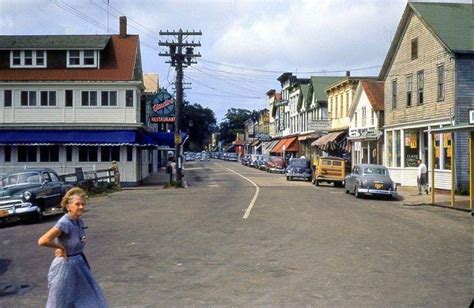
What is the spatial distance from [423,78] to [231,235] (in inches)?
951

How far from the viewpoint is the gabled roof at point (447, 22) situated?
34188 mm

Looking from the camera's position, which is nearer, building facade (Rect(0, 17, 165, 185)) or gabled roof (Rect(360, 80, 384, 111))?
building facade (Rect(0, 17, 165, 185))

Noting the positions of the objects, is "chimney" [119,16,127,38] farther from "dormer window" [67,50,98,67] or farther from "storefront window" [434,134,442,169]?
"storefront window" [434,134,442,169]

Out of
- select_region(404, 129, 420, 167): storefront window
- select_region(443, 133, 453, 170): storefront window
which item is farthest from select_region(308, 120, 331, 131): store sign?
select_region(443, 133, 453, 170): storefront window

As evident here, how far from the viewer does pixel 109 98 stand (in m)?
43.7

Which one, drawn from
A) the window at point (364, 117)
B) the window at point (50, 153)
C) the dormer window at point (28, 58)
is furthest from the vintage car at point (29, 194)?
the window at point (364, 117)

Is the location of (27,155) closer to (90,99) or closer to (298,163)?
(90,99)

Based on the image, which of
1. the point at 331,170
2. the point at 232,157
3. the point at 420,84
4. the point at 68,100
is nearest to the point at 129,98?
the point at 68,100

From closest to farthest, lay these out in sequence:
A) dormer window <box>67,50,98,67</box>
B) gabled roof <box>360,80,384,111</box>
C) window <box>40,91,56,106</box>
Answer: window <box>40,91,56,106</box>, dormer window <box>67,50,98,67</box>, gabled roof <box>360,80,384,111</box>

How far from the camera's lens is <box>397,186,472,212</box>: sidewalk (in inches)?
1050

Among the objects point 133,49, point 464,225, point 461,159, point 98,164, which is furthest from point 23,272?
point 133,49

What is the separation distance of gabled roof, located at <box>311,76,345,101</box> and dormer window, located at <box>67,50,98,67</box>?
100ft

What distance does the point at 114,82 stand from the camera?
43.5 meters

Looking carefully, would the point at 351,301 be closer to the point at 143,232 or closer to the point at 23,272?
the point at 23,272
